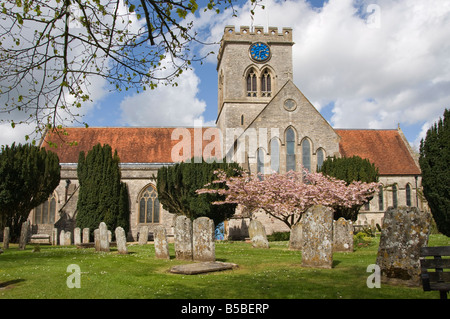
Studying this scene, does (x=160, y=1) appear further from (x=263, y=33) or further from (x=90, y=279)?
(x=263, y=33)

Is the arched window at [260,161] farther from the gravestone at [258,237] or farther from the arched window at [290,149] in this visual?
the gravestone at [258,237]

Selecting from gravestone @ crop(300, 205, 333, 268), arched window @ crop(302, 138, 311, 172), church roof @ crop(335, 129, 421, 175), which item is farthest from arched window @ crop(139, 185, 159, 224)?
gravestone @ crop(300, 205, 333, 268)

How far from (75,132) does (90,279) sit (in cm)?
2579

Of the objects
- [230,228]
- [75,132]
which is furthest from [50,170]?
[230,228]

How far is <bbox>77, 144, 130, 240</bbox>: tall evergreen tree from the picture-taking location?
2253 centimetres

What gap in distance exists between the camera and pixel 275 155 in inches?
969

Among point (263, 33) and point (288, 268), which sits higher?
point (263, 33)

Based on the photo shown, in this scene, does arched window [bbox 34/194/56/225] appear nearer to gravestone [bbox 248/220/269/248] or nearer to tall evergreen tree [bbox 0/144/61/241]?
tall evergreen tree [bbox 0/144/61/241]

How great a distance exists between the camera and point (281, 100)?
2536cm

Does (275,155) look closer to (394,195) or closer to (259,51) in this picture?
(259,51)

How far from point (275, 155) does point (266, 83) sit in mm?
8283

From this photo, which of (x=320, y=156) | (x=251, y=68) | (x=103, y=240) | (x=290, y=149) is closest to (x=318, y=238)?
(x=103, y=240)

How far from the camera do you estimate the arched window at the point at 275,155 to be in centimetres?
2439

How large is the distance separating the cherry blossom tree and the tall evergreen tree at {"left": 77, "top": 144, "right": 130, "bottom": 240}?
5.88 meters
